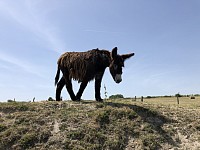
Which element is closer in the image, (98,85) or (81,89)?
(81,89)

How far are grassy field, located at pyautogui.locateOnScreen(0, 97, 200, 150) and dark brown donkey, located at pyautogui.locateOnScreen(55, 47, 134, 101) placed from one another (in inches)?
52.8

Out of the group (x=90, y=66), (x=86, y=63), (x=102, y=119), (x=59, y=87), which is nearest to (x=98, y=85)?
(x=90, y=66)

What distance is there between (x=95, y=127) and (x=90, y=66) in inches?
139

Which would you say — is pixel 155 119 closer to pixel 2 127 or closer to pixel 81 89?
pixel 81 89

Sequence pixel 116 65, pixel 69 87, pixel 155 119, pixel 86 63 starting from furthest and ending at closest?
pixel 69 87, pixel 86 63, pixel 116 65, pixel 155 119

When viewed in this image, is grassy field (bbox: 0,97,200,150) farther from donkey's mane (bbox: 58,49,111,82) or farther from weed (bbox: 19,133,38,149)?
donkey's mane (bbox: 58,49,111,82)

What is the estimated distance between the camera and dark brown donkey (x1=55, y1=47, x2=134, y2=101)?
11938mm

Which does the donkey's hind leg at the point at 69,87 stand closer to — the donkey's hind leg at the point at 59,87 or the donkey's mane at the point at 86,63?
the donkey's mane at the point at 86,63

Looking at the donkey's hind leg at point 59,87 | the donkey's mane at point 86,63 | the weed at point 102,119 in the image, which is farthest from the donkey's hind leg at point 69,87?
the weed at point 102,119

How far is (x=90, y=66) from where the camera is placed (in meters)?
12.5

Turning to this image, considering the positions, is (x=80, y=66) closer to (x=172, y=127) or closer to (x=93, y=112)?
(x=93, y=112)

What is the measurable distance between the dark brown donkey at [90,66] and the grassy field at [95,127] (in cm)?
134

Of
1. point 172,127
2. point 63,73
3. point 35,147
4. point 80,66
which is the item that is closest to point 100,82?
point 80,66

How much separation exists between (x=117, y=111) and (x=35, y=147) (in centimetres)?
365
